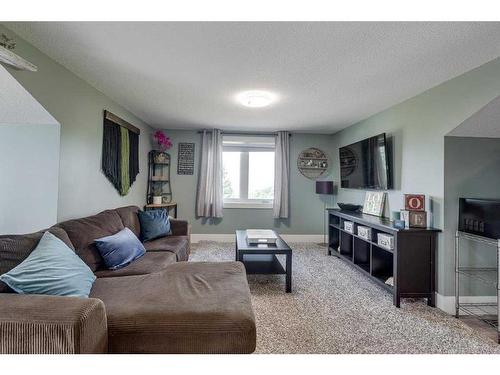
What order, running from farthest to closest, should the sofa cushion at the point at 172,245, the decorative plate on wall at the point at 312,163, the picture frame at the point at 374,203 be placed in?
the decorative plate on wall at the point at 312,163 < the picture frame at the point at 374,203 < the sofa cushion at the point at 172,245

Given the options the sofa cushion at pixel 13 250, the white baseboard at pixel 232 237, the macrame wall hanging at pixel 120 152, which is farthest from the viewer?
the white baseboard at pixel 232 237

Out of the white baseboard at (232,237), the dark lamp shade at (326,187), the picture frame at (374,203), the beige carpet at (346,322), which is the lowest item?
the beige carpet at (346,322)

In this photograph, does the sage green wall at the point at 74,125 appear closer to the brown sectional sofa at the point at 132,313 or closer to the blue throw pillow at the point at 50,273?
the brown sectional sofa at the point at 132,313

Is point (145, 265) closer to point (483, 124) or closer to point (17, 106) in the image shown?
point (17, 106)

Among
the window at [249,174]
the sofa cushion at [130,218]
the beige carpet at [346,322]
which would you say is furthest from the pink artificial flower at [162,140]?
the beige carpet at [346,322]

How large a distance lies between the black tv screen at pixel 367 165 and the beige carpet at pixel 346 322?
50.1 inches

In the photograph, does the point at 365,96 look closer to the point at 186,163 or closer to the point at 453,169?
the point at 453,169

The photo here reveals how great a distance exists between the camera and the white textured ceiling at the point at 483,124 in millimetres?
2023

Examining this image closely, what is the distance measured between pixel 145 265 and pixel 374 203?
2952 mm

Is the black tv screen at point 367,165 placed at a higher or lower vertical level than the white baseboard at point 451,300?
higher

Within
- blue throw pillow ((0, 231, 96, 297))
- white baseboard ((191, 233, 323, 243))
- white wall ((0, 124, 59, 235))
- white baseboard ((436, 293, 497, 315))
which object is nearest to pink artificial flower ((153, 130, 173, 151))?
white baseboard ((191, 233, 323, 243))

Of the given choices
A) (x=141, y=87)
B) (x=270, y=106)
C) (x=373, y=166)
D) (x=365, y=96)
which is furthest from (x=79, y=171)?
(x=373, y=166)

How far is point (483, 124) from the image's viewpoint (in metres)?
2.17

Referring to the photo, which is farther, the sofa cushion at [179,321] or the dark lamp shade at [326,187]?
the dark lamp shade at [326,187]
